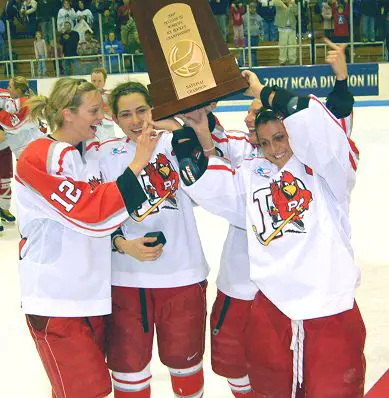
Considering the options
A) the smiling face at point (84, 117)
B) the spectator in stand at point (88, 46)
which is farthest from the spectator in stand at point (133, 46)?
the smiling face at point (84, 117)

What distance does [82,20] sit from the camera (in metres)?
15.1

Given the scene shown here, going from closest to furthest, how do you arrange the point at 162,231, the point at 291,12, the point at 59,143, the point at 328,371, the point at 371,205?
1. the point at 328,371
2. the point at 59,143
3. the point at 162,231
4. the point at 371,205
5. the point at 291,12

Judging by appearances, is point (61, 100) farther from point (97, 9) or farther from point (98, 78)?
point (97, 9)

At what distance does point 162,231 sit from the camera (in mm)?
2561

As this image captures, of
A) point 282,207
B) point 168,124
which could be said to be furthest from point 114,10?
point 282,207

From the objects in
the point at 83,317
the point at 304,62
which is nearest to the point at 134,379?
the point at 83,317

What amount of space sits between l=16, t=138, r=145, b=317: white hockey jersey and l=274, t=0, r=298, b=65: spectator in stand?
11496 mm

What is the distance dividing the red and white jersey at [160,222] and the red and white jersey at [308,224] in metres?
0.33

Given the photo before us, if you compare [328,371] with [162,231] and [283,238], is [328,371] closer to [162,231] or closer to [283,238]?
[283,238]

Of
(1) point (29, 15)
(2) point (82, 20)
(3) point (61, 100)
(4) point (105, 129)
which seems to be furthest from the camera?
(1) point (29, 15)

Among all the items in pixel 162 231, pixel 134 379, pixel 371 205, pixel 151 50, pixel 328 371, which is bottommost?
pixel 371 205

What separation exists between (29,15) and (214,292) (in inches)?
Answer: 502

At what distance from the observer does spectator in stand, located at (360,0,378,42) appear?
44.9 ft

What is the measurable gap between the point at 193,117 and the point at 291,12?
38.9 ft
